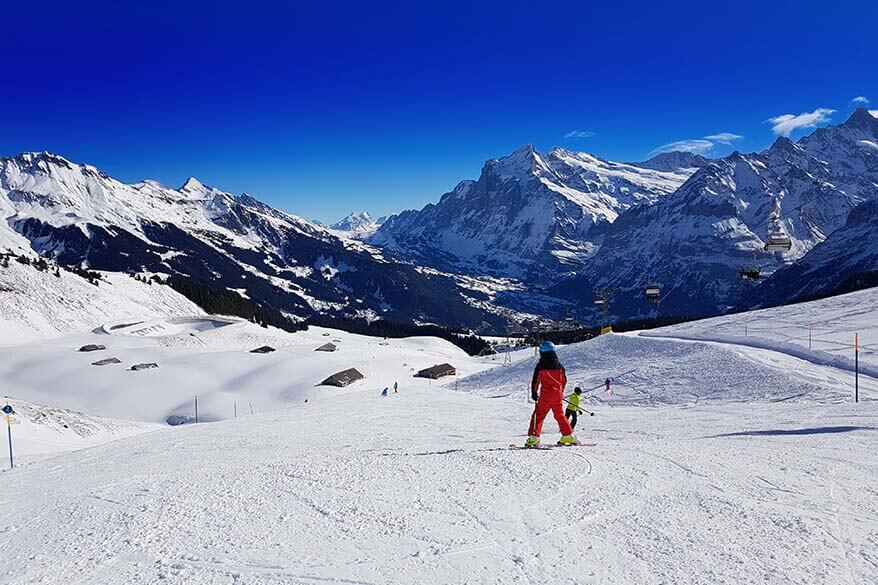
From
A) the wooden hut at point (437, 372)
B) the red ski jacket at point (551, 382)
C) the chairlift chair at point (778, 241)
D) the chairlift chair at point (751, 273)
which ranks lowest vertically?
the wooden hut at point (437, 372)

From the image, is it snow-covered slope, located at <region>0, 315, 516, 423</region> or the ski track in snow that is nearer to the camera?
the ski track in snow

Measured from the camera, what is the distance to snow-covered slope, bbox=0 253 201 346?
10050 cm

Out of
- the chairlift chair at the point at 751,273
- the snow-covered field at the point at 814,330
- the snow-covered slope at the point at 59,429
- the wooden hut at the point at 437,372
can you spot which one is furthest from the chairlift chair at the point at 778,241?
the snow-covered slope at the point at 59,429

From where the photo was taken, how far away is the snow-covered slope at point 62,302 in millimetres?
100500

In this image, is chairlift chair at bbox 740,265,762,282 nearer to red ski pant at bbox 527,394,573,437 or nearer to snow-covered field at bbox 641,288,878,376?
snow-covered field at bbox 641,288,878,376

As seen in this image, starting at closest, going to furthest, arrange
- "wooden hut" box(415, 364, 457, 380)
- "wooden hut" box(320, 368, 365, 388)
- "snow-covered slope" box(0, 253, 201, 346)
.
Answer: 1. "wooden hut" box(320, 368, 365, 388)
2. "wooden hut" box(415, 364, 457, 380)
3. "snow-covered slope" box(0, 253, 201, 346)

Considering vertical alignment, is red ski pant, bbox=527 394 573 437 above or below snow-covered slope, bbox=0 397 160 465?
above

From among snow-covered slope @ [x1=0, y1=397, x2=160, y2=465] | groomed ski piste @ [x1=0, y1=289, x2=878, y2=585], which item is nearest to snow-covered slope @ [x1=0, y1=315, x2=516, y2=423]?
snow-covered slope @ [x1=0, y1=397, x2=160, y2=465]

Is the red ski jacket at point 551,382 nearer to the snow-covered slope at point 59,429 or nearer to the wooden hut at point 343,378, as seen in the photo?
the snow-covered slope at point 59,429

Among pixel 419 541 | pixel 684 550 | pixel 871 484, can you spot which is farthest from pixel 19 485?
pixel 871 484

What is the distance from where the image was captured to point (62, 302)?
113750 mm

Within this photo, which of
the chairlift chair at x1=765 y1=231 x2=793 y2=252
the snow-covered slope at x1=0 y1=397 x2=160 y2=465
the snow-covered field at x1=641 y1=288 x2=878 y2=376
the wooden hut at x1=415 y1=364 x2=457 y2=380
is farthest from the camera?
the wooden hut at x1=415 y1=364 x2=457 y2=380

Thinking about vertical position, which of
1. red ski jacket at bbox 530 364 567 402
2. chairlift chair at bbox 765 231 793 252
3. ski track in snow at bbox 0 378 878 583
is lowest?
ski track in snow at bbox 0 378 878 583

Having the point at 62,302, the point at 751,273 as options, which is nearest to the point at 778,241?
the point at 751,273
